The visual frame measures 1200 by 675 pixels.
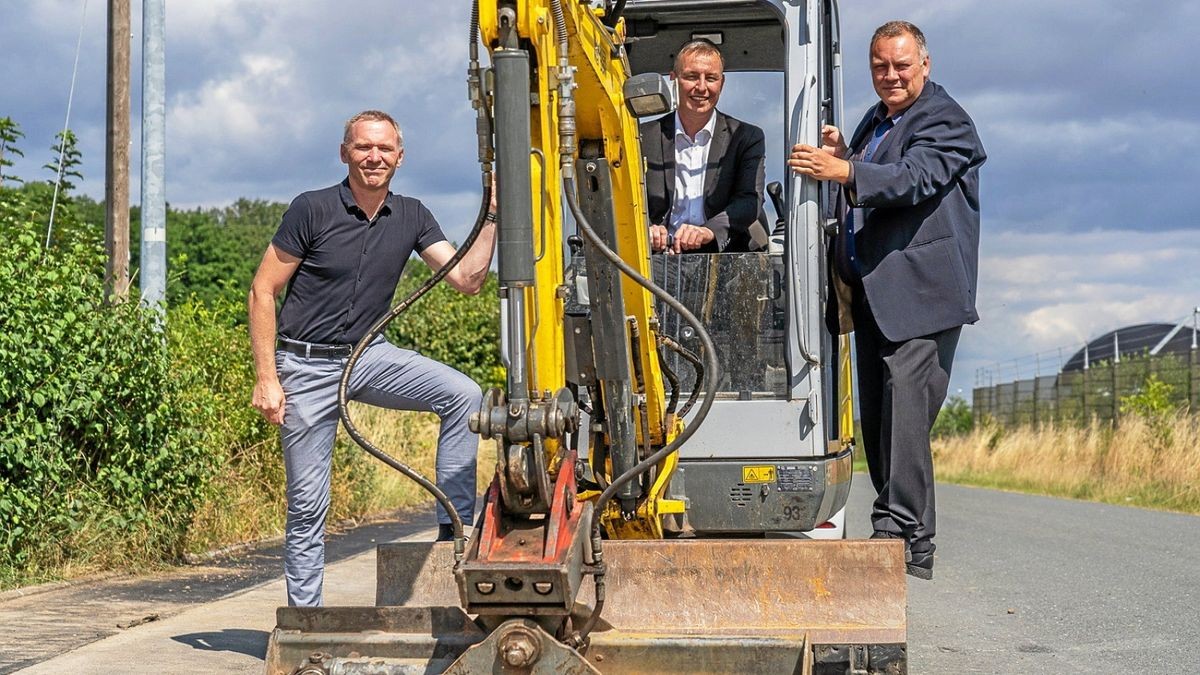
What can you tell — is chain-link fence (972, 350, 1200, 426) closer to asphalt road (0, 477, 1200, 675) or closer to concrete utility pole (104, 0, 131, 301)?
asphalt road (0, 477, 1200, 675)

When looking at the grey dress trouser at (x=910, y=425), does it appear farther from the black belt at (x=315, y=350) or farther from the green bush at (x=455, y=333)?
the green bush at (x=455, y=333)

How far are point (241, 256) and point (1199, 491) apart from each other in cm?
4504

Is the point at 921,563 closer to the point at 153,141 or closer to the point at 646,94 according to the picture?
A: the point at 646,94

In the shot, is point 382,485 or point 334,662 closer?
point 334,662

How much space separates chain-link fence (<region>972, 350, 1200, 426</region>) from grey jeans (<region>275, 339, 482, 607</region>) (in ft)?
65.5

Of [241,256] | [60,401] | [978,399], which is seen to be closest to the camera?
[60,401]

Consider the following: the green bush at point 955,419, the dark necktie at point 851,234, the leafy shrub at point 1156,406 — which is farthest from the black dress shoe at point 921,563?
the green bush at point 955,419

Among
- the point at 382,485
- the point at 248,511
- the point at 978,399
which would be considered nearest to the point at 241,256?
the point at 978,399

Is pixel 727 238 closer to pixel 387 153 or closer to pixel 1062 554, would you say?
pixel 387 153

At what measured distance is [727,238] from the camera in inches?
306

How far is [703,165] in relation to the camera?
7.74 meters

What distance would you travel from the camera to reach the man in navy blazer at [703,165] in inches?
303

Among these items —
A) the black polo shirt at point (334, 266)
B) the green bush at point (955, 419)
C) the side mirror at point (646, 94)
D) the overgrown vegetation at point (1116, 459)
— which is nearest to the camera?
the side mirror at point (646, 94)

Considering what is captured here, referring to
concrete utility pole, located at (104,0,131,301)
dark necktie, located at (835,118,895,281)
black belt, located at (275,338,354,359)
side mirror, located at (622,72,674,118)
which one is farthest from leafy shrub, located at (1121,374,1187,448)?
side mirror, located at (622,72,674,118)
